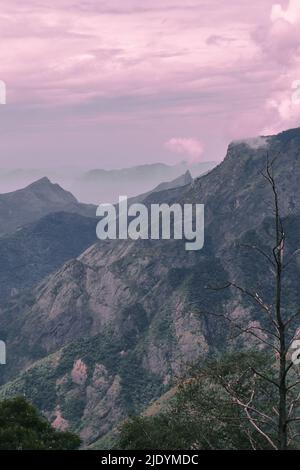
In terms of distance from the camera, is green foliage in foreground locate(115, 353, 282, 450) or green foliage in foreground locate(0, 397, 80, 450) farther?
green foliage in foreground locate(0, 397, 80, 450)

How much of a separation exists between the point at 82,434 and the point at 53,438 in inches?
4042

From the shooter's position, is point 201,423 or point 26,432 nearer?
point 201,423

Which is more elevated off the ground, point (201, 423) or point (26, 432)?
point (201, 423)

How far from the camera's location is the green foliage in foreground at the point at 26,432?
2305 inches

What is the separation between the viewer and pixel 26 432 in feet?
198

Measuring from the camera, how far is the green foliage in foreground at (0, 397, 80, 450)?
58544 mm

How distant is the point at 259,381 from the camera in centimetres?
6178

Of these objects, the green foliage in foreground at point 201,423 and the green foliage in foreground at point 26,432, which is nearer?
the green foliage in foreground at point 201,423

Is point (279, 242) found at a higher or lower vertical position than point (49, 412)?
higher

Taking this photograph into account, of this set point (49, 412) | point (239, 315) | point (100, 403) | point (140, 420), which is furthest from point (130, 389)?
point (140, 420)

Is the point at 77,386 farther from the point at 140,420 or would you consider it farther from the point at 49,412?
the point at 140,420

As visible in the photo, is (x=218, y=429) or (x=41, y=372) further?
(x=41, y=372)
